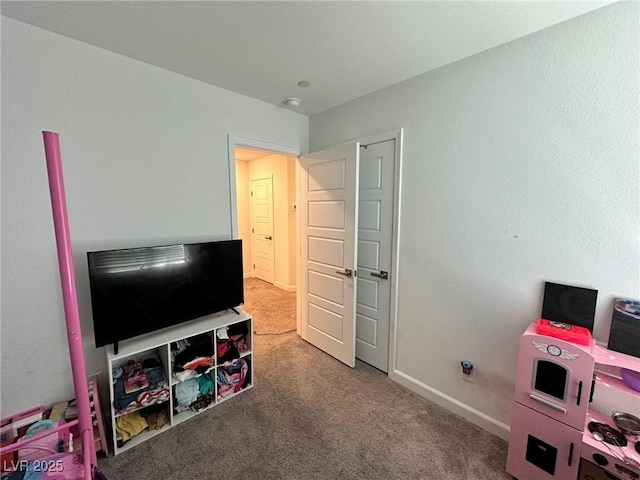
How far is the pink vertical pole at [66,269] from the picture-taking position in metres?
0.94

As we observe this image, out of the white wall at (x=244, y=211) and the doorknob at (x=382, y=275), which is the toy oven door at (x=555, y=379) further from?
the white wall at (x=244, y=211)

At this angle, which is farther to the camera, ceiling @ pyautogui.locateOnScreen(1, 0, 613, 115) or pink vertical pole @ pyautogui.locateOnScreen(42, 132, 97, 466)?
ceiling @ pyautogui.locateOnScreen(1, 0, 613, 115)

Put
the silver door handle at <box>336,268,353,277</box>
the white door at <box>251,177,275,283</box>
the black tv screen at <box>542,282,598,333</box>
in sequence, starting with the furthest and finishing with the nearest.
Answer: the white door at <box>251,177,275,283</box>, the silver door handle at <box>336,268,353,277</box>, the black tv screen at <box>542,282,598,333</box>

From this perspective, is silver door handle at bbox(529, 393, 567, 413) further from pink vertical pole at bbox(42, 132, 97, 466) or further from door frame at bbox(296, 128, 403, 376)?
pink vertical pole at bbox(42, 132, 97, 466)

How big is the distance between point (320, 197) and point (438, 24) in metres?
1.54

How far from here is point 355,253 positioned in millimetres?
2363

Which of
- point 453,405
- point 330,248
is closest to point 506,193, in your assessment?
point 330,248

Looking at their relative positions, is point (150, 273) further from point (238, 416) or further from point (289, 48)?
point (289, 48)

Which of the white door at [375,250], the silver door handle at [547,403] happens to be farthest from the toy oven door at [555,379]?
the white door at [375,250]

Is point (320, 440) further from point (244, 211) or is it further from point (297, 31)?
point (244, 211)

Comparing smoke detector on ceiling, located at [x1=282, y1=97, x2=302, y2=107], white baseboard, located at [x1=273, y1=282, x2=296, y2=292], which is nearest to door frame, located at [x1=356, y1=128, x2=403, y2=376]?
smoke detector on ceiling, located at [x1=282, y1=97, x2=302, y2=107]

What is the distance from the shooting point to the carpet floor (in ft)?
5.08

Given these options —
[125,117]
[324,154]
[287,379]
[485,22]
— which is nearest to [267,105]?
[324,154]

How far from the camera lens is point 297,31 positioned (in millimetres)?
1504
